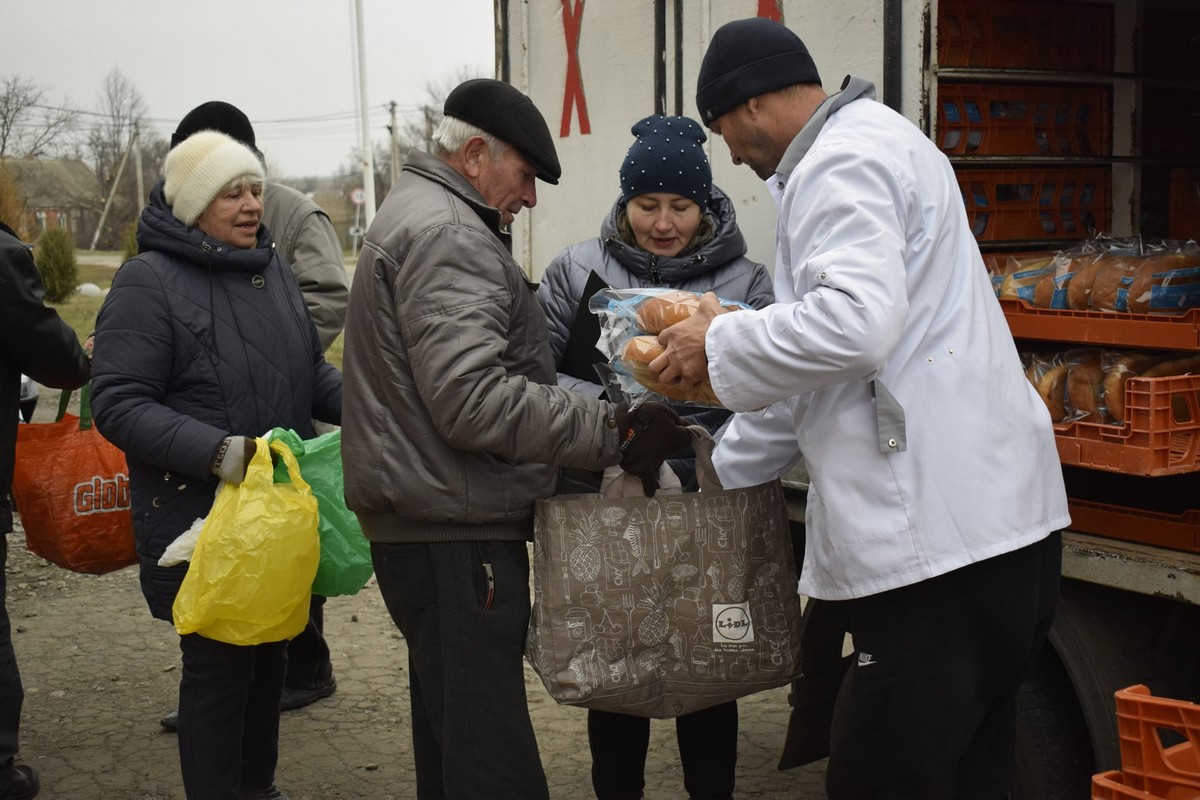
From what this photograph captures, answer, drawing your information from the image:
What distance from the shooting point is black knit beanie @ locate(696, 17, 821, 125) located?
2463 mm

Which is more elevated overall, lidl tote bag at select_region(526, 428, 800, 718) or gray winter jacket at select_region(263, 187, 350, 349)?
gray winter jacket at select_region(263, 187, 350, 349)

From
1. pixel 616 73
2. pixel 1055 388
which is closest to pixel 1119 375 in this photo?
pixel 1055 388

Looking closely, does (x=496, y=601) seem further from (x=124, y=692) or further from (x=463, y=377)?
(x=124, y=692)

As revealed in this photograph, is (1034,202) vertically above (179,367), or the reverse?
(1034,202)

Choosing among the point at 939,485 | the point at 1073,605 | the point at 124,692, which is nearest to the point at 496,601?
the point at 939,485

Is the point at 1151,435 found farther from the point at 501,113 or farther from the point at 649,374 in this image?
the point at 501,113

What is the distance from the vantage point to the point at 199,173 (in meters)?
3.31

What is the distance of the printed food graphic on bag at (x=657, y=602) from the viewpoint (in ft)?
8.93

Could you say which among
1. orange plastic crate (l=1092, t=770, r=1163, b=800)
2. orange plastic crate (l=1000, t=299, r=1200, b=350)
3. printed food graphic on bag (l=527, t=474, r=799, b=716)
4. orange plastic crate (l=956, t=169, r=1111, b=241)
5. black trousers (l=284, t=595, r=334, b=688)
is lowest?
black trousers (l=284, t=595, r=334, b=688)

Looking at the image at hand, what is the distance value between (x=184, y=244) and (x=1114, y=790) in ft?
8.37

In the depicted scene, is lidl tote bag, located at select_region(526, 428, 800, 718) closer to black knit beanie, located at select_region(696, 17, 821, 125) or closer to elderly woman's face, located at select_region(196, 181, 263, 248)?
black knit beanie, located at select_region(696, 17, 821, 125)

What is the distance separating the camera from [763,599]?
2871 mm

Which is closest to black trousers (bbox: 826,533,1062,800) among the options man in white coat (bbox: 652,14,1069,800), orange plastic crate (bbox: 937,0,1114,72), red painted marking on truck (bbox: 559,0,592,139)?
man in white coat (bbox: 652,14,1069,800)

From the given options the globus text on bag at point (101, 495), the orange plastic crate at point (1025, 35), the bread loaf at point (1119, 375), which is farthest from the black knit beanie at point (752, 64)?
the globus text on bag at point (101, 495)
